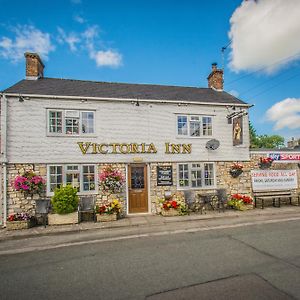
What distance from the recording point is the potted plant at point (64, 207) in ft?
32.5

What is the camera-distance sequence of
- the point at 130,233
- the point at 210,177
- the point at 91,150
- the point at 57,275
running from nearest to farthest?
1. the point at 57,275
2. the point at 130,233
3. the point at 91,150
4. the point at 210,177

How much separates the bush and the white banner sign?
33.0 ft

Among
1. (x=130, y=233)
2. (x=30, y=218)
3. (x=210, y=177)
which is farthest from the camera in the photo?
(x=210, y=177)

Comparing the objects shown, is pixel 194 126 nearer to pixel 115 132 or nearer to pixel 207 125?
pixel 207 125

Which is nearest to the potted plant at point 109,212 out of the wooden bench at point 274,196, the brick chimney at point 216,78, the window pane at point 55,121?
the window pane at point 55,121

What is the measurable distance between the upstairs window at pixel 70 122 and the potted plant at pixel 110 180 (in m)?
2.24

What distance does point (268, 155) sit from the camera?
1368 centimetres

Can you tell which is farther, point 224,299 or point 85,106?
point 85,106

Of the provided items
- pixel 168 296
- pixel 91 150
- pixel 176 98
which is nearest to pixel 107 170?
pixel 91 150

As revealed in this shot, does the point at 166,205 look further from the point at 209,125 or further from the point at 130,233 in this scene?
the point at 209,125

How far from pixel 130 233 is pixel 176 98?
7932 mm

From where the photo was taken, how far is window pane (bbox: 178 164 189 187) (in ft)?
40.8

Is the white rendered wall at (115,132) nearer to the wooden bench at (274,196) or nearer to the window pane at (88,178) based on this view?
the window pane at (88,178)

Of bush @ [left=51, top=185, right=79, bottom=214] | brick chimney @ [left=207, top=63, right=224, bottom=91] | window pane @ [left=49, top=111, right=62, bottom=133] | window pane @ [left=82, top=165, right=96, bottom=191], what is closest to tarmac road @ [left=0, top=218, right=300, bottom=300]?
bush @ [left=51, top=185, right=79, bottom=214]
